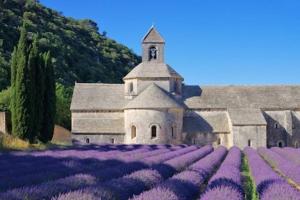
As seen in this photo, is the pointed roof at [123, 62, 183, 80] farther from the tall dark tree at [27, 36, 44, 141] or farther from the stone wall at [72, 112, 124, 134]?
the tall dark tree at [27, 36, 44, 141]

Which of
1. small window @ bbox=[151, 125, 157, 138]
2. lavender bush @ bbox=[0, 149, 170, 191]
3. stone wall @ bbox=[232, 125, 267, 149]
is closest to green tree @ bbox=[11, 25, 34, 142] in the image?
small window @ bbox=[151, 125, 157, 138]

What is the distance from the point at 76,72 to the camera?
268ft

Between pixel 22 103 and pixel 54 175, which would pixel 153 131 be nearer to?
pixel 22 103

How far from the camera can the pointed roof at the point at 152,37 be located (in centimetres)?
5218

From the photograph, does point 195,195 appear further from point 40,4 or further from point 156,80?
point 40,4

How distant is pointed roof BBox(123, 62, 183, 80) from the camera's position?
50.2 m

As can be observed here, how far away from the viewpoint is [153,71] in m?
50.8

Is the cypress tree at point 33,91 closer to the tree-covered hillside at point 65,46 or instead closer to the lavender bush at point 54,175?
the lavender bush at point 54,175

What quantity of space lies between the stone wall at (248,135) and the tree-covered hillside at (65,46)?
27.8 m

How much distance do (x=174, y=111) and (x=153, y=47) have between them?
8181 millimetres

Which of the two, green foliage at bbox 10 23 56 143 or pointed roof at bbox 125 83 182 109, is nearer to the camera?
green foliage at bbox 10 23 56 143

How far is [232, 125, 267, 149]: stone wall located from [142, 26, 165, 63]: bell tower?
10.00 m

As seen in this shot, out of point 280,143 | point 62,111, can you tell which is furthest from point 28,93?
point 280,143

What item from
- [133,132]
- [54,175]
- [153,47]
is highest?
[153,47]
